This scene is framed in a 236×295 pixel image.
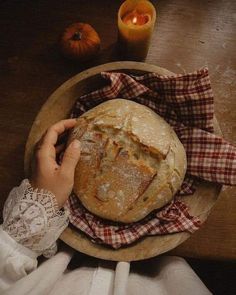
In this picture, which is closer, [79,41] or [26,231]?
[26,231]

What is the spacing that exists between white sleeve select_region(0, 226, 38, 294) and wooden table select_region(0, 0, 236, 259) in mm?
202

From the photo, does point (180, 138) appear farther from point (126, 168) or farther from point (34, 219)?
point (34, 219)

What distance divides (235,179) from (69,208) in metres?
0.39

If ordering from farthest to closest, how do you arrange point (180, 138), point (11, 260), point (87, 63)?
point (87, 63), point (180, 138), point (11, 260)

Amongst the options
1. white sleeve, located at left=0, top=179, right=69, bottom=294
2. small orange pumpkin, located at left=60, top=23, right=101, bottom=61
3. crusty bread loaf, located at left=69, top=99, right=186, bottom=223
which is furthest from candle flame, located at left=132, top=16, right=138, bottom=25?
white sleeve, located at left=0, top=179, right=69, bottom=294

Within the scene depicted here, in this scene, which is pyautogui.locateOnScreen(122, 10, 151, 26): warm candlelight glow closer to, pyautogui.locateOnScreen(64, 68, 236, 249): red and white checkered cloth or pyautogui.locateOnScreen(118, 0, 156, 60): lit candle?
pyautogui.locateOnScreen(118, 0, 156, 60): lit candle

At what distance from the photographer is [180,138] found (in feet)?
3.07

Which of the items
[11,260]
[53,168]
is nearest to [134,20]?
[53,168]

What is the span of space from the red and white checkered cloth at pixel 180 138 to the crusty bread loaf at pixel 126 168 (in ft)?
0.09

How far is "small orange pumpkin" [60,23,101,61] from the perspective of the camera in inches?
39.4

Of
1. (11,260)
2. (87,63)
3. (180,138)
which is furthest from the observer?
(87,63)

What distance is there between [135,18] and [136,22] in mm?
12

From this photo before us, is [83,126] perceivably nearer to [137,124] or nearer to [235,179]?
[137,124]

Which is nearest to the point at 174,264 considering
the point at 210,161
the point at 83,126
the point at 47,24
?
the point at 210,161
